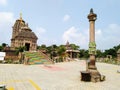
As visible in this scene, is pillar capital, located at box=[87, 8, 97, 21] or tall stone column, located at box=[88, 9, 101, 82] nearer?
tall stone column, located at box=[88, 9, 101, 82]

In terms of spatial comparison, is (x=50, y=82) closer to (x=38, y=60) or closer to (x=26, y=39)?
(x=38, y=60)

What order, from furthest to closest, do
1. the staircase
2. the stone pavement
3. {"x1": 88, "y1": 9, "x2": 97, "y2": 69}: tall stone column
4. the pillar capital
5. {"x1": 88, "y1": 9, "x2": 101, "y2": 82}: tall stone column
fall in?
the staircase < the pillar capital < {"x1": 88, "y1": 9, "x2": 97, "y2": 69}: tall stone column < {"x1": 88, "y1": 9, "x2": 101, "y2": 82}: tall stone column < the stone pavement

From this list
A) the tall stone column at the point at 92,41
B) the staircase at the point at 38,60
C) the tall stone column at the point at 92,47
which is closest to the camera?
the tall stone column at the point at 92,47

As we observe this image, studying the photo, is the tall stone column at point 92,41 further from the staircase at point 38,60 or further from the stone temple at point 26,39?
the stone temple at point 26,39

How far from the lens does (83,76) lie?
12.1 meters

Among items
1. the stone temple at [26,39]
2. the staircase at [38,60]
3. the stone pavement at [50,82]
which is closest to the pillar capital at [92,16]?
the stone pavement at [50,82]

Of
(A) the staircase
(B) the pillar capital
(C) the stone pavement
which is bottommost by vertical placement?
(C) the stone pavement

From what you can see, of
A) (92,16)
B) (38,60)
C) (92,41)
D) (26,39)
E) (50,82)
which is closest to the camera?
(50,82)

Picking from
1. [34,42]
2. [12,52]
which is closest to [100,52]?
[34,42]

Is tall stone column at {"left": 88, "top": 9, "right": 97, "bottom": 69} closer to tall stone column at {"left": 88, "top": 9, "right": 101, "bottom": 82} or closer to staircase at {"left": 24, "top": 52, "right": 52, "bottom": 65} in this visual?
tall stone column at {"left": 88, "top": 9, "right": 101, "bottom": 82}

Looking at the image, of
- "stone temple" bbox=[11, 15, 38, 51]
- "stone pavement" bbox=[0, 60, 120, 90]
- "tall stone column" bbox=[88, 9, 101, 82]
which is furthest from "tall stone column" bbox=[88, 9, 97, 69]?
"stone temple" bbox=[11, 15, 38, 51]

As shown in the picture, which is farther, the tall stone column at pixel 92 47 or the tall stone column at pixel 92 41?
the tall stone column at pixel 92 41

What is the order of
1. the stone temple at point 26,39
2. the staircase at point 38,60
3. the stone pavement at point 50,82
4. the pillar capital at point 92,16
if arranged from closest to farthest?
the stone pavement at point 50,82 < the pillar capital at point 92,16 < the staircase at point 38,60 < the stone temple at point 26,39

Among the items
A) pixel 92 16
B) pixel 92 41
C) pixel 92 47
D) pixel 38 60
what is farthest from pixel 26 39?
pixel 92 47
